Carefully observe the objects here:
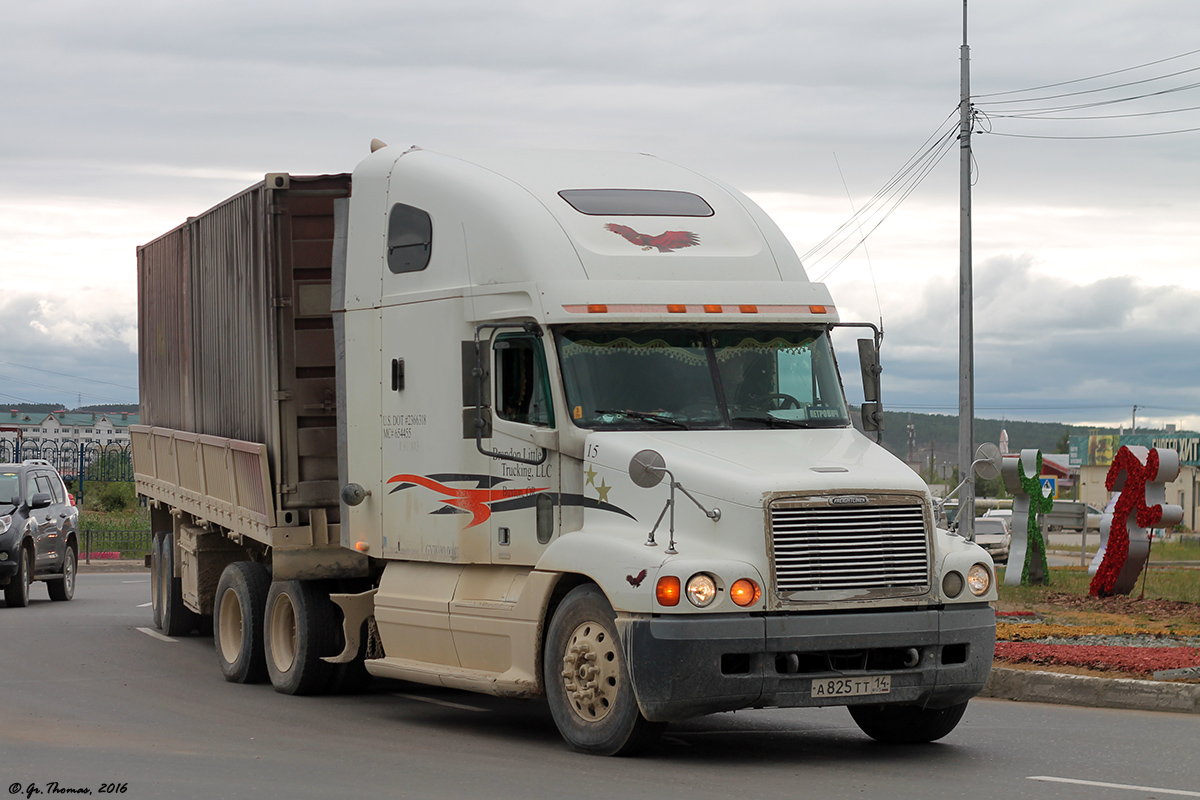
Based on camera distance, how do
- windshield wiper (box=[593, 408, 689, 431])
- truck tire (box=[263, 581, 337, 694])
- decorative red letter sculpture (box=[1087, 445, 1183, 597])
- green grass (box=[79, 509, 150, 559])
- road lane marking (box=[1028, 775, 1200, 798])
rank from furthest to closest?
green grass (box=[79, 509, 150, 559]) → decorative red letter sculpture (box=[1087, 445, 1183, 597]) → truck tire (box=[263, 581, 337, 694]) → windshield wiper (box=[593, 408, 689, 431]) → road lane marking (box=[1028, 775, 1200, 798])

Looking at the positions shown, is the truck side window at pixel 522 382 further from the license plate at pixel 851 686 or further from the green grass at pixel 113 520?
the green grass at pixel 113 520

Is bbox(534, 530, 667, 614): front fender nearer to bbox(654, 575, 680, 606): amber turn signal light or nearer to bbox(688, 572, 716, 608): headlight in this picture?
bbox(654, 575, 680, 606): amber turn signal light

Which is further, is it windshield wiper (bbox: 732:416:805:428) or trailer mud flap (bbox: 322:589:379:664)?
trailer mud flap (bbox: 322:589:379:664)

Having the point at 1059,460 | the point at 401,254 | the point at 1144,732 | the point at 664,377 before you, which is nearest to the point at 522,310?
the point at 664,377

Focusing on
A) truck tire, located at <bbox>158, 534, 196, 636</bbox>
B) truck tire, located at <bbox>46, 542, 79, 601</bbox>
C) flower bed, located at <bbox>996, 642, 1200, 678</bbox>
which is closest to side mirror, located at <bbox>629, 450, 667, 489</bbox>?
flower bed, located at <bbox>996, 642, 1200, 678</bbox>

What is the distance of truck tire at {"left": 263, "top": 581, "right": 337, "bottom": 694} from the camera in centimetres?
1261

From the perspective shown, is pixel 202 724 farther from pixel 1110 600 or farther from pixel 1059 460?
pixel 1059 460

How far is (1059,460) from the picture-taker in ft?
422

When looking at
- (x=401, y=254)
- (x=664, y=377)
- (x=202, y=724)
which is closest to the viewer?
(x=664, y=377)

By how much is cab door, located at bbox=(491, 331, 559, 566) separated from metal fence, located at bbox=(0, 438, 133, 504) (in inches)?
1175

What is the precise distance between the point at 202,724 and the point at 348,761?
6.90ft

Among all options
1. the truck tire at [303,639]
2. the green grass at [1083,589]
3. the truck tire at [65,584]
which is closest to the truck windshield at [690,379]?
the truck tire at [303,639]

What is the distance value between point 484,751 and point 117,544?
3038 centimetres

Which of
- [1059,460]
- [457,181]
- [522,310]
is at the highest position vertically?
[457,181]
